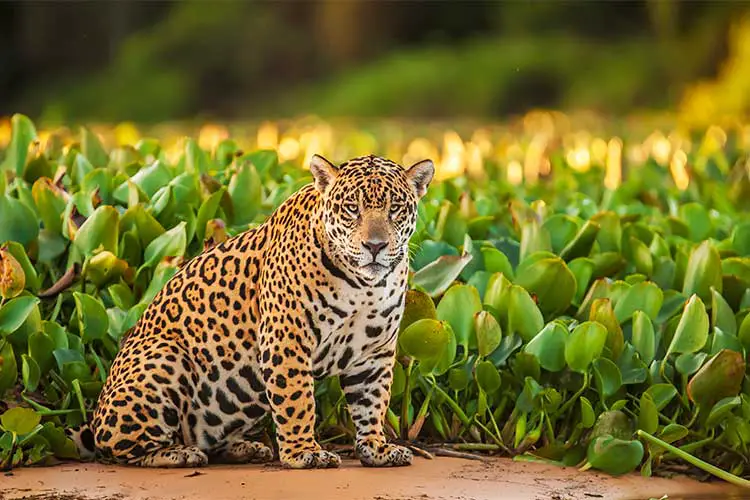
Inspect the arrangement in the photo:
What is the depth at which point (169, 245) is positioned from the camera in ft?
21.4

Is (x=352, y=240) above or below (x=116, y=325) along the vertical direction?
above

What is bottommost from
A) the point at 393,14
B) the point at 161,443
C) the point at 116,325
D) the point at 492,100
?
the point at 161,443

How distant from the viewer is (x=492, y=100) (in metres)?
27.2

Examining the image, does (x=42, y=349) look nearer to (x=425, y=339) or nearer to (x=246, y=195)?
(x=246, y=195)

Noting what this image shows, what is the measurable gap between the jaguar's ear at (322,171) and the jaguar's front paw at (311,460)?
974 mm

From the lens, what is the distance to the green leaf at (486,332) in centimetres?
607

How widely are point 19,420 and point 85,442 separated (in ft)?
1.42

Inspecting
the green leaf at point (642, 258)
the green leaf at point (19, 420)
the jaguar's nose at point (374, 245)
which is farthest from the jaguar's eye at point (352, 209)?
the green leaf at point (642, 258)

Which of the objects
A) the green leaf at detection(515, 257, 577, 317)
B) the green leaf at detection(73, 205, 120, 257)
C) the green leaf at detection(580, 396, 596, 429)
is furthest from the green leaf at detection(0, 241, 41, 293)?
the green leaf at detection(580, 396, 596, 429)

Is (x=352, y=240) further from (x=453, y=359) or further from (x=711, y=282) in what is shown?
(x=711, y=282)

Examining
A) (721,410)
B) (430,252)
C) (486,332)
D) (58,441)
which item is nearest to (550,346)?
(486,332)

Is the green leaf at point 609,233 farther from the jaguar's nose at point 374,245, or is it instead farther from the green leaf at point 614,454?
the jaguar's nose at point 374,245

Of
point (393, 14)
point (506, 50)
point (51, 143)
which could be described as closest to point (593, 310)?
point (51, 143)

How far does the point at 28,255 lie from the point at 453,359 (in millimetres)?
2066
